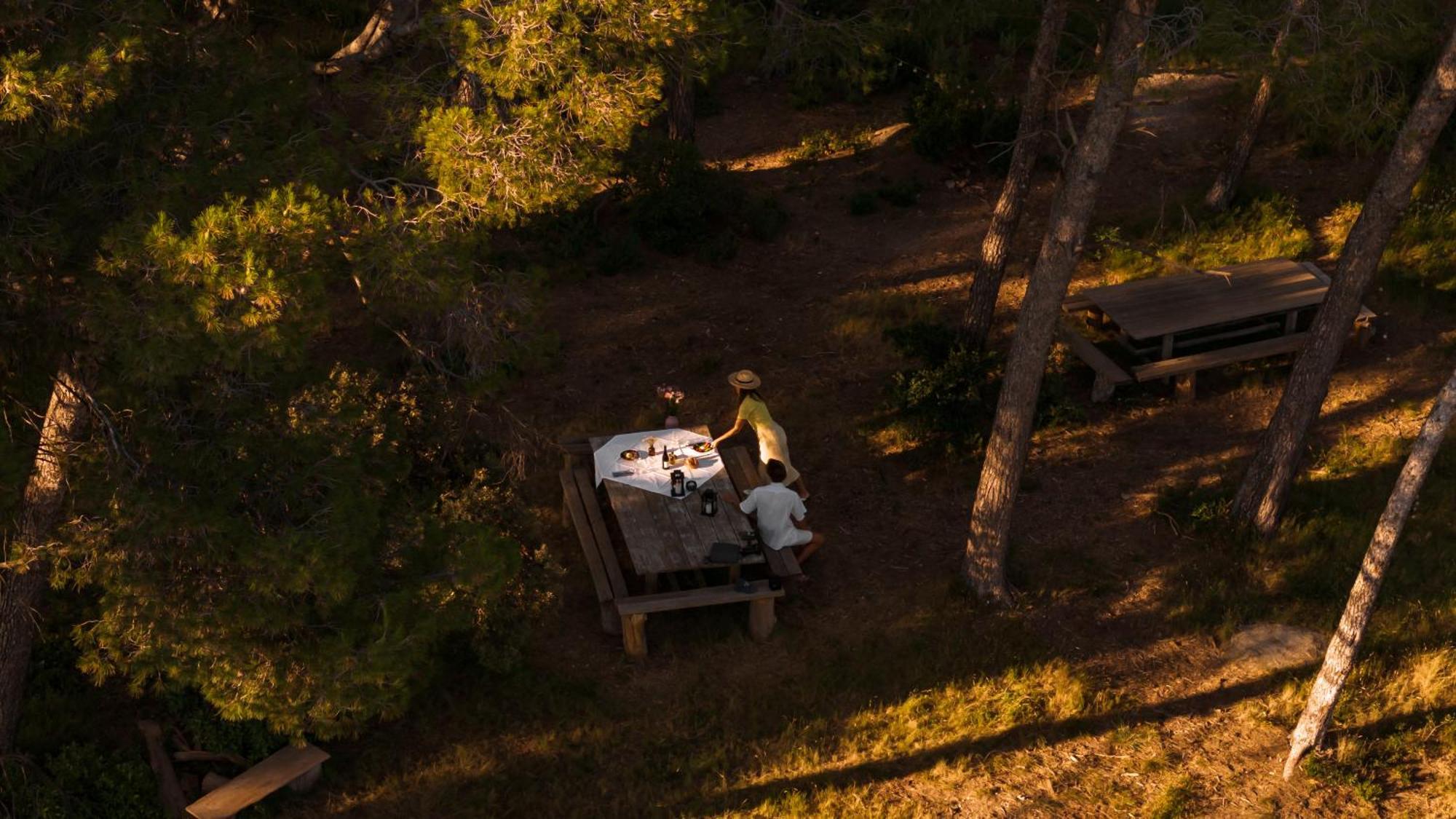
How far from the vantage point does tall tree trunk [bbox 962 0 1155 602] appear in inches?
368

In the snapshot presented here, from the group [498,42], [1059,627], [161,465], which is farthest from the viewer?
[1059,627]

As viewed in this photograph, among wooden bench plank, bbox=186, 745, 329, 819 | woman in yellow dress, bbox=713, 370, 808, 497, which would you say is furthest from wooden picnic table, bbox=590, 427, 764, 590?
wooden bench plank, bbox=186, 745, 329, 819

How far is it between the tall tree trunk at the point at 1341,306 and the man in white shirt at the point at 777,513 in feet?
15.1

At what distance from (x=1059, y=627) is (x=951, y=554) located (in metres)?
1.39

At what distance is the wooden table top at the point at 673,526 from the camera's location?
35.7 ft

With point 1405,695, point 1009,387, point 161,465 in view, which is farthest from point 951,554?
point 161,465

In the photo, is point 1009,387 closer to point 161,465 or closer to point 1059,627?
point 1059,627

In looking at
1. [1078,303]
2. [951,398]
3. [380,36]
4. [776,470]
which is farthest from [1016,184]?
[380,36]

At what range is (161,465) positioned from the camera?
813 cm

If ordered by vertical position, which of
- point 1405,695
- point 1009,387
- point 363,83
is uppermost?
point 363,83

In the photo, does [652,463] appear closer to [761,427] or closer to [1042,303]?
[761,427]

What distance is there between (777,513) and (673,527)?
965mm

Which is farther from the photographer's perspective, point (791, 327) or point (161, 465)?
point (791, 327)

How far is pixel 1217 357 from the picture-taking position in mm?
14555
